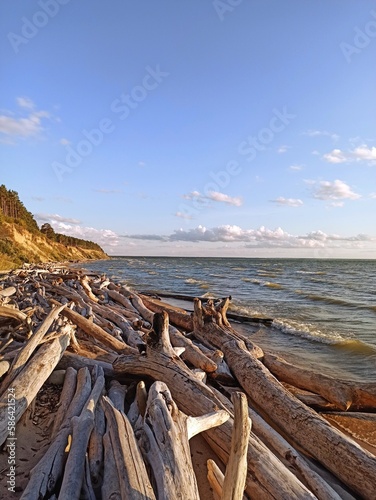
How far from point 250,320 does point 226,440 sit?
375 inches

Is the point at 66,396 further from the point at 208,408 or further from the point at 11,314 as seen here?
the point at 11,314

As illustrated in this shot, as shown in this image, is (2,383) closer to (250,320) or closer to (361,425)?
(361,425)

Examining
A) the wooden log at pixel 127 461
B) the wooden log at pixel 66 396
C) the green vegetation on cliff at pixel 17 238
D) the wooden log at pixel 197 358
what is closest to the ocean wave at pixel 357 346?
the wooden log at pixel 197 358

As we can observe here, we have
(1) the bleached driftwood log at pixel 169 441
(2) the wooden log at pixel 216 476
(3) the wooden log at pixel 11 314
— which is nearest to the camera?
(1) the bleached driftwood log at pixel 169 441

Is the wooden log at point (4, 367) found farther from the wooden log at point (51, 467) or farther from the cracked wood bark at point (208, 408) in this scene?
the cracked wood bark at point (208, 408)

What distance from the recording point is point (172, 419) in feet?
10.7

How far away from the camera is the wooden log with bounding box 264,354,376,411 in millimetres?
5254

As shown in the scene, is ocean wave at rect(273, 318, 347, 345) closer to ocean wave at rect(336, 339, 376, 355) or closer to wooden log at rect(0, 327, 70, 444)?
ocean wave at rect(336, 339, 376, 355)

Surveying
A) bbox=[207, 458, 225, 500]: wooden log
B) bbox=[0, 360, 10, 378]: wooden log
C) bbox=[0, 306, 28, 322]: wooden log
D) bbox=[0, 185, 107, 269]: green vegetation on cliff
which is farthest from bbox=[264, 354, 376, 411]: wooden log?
bbox=[0, 185, 107, 269]: green vegetation on cliff

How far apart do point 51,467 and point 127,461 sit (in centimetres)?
69

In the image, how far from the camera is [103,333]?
6.89m

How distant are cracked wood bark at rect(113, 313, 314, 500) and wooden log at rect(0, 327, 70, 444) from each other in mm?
902

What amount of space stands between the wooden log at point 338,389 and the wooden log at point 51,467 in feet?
12.4

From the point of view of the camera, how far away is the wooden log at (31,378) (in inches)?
142
